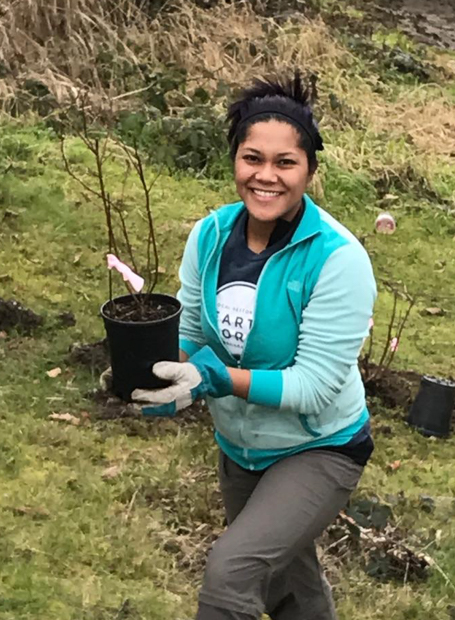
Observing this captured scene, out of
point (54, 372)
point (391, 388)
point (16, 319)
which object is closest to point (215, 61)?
point (16, 319)

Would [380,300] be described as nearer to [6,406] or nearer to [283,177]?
→ [6,406]

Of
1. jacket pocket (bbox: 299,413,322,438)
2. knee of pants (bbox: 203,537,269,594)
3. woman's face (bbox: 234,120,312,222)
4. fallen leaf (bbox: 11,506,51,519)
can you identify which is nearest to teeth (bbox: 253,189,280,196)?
woman's face (bbox: 234,120,312,222)

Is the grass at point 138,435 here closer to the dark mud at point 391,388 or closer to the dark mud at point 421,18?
the dark mud at point 391,388

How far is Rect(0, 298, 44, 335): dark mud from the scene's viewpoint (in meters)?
6.21

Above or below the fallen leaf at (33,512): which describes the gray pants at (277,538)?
above

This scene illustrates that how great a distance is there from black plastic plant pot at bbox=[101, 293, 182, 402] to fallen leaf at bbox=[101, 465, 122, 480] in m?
1.90

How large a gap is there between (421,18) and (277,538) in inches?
681

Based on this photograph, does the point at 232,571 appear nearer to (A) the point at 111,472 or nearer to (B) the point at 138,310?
(B) the point at 138,310

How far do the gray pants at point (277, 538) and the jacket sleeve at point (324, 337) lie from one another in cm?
20

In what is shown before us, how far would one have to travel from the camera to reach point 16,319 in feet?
20.5

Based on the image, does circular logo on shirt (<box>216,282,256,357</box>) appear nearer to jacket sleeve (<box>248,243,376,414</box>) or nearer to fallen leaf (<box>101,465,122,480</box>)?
jacket sleeve (<box>248,243,376,414</box>)

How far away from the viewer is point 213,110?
33.3ft

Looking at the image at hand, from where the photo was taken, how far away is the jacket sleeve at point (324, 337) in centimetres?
269

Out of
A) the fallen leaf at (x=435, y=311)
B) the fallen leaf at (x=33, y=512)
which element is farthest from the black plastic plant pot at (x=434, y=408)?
the fallen leaf at (x=33, y=512)
